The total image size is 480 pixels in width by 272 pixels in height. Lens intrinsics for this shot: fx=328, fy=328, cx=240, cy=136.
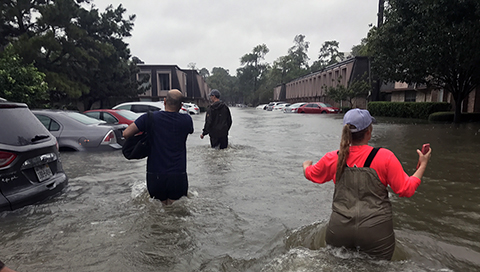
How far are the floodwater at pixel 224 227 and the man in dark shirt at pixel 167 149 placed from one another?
0.50 m

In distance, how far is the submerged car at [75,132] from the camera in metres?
7.94

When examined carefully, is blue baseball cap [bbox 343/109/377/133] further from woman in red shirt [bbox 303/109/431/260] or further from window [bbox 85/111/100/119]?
window [bbox 85/111/100/119]

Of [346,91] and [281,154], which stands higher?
[346,91]

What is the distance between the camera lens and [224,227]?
4.07m

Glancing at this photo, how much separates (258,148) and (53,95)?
21.7m

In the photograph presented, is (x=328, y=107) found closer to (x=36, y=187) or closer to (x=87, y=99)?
(x=87, y=99)

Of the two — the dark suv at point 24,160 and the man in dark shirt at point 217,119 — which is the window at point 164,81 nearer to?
the man in dark shirt at point 217,119

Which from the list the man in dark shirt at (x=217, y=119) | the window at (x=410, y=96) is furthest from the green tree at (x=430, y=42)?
the window at (x=410, y=96)

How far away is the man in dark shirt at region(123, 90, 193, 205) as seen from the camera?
155 inches

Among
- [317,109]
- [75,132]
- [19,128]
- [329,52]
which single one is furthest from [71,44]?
[329,52]

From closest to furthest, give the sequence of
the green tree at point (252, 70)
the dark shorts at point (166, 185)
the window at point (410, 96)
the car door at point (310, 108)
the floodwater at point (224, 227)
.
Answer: the floodwater at point (224, 227) → the dark shorts at point (166, 185) → the window at point (410, 96) → the car door at point (310, 108) → the green tree at point (252, 70)

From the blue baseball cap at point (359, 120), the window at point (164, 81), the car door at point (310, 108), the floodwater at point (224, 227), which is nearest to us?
the blue baseball cap at point (359, 120)

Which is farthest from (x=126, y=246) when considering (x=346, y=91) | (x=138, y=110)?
(x=346, y=91)

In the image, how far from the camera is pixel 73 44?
2230 cm
